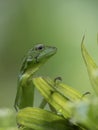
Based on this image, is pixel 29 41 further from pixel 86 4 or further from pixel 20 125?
pixel 20 125

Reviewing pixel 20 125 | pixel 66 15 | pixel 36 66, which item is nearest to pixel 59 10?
pixel 66 15

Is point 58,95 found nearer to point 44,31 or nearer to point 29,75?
point 29,75

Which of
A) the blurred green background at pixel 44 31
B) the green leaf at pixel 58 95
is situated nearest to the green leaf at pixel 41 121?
the green leaf at pixel 58 95

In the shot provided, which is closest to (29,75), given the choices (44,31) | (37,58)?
(37,58)

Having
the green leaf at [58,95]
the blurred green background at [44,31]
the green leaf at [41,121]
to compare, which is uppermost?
the green leaf at [58,95]

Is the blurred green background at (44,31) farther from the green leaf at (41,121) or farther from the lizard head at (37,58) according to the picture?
the green leaf at (41,121)

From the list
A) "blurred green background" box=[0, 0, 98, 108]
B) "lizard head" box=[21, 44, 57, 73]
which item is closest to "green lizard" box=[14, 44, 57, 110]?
"lizard head" box=[21, 44, 57, 73]
